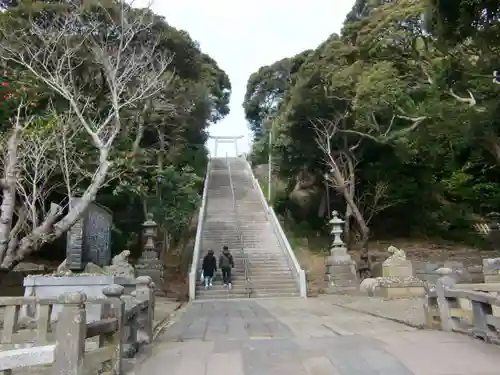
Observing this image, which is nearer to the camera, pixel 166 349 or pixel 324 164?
pixel 166 349

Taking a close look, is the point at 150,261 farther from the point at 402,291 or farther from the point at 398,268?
the point at 402,291

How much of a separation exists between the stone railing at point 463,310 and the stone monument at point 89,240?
713cm

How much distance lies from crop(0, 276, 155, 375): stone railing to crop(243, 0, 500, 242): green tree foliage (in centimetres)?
895

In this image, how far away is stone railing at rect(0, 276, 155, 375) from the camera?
3.42 m

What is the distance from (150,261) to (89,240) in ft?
18.2

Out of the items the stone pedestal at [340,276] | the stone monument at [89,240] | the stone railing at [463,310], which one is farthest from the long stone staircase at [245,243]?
the stone railing at [463,310]

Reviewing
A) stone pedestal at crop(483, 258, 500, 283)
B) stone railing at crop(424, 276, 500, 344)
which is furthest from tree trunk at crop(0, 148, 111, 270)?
stone pedestal at crop(483, 258, 500, 283)

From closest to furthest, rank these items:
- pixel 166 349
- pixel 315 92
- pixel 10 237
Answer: pixel 166 349 → pixel 10 237 → pixel 315 92

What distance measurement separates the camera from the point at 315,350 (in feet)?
18.5

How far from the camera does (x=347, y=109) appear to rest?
1900 centimetres

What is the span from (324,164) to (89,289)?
48.4 ft

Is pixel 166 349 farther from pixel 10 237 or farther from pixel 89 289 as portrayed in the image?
pixel 10 237

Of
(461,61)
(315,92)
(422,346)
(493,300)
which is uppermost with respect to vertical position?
(315,92)

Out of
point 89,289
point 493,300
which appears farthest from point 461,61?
point 89,289
